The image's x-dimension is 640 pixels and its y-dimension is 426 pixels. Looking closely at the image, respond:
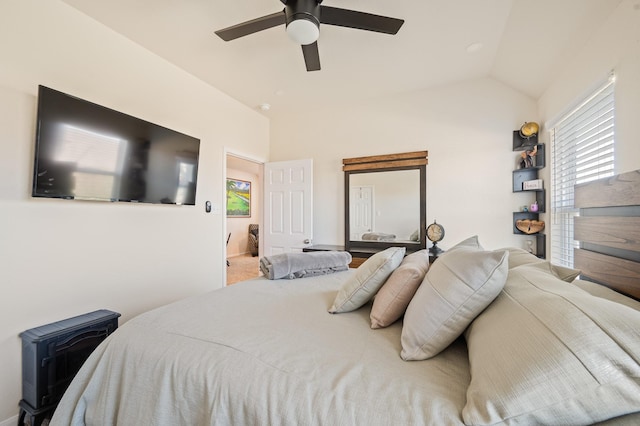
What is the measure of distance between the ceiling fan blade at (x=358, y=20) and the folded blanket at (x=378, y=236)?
2.27m

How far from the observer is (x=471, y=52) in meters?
2.61

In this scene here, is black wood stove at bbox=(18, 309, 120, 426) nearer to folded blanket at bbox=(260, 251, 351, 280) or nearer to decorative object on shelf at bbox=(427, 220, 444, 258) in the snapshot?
folded blanket at bbox=(260, 251, 351, 280)

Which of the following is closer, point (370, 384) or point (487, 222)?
point (370, 384)

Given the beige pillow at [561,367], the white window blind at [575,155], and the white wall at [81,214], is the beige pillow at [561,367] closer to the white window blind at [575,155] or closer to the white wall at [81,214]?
the white window blind at [575,155]

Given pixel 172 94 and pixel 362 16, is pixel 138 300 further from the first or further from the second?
pixel 362 16

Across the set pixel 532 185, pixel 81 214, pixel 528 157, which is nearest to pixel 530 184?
pixel 532 185

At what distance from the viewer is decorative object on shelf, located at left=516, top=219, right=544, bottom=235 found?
2.84 m

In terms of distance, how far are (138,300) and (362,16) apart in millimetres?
2801

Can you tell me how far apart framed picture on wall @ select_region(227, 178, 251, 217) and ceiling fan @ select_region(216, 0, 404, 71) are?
5.54 metres

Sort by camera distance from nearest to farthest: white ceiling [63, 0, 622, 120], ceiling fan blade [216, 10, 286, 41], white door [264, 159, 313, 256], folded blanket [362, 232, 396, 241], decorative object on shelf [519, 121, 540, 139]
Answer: ceiling fan blade [216, 10, 286, 41] < white ceiling [63, 0, 622, 120] < decorative object on shelf [519, 121, 540, 139] < folded blanket [362, 232, 396, 241] < white door [264, 159, 313, 256]

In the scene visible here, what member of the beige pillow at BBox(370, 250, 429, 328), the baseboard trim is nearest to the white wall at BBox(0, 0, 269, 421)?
the baseboard trim

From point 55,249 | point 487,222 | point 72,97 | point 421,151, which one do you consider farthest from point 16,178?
point 487,222

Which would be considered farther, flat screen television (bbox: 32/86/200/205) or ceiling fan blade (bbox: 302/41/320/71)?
ceiling fan blade (bbox: 302/41/320/71)

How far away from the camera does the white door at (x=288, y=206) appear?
3.85m
